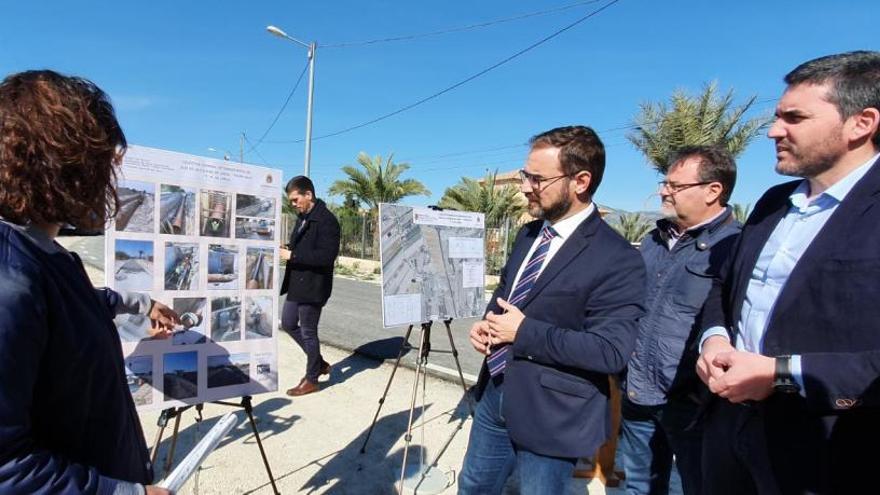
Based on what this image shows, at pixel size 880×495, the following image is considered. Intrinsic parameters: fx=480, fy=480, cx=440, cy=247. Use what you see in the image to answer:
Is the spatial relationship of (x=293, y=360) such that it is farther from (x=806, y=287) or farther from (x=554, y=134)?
(x=806, y=287)

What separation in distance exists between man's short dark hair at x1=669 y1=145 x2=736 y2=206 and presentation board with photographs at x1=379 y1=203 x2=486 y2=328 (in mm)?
1584

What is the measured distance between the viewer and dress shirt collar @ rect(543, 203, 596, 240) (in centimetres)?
209

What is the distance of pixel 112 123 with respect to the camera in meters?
1.22

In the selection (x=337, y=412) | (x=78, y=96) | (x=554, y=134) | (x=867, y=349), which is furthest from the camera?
(x=337, y=412)

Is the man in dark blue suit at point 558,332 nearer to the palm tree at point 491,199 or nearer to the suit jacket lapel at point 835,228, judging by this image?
the suit jacket lapel at point 835,228

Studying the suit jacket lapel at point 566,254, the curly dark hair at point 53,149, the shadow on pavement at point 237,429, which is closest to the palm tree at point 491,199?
the shadow on pavement at point 237,429

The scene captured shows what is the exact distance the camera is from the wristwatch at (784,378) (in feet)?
4.65

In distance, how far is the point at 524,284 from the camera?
2152mm

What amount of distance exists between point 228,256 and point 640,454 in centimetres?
258

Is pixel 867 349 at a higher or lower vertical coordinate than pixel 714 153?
lower

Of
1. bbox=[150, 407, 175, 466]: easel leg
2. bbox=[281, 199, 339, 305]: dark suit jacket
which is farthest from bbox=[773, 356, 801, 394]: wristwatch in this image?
bbox=[281, 199, 339, 305]: dark suit jacket

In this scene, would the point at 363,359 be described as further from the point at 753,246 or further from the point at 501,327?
the point at 753,246

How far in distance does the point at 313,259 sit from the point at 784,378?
3.95m

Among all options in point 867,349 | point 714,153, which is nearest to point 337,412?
point 714,153
